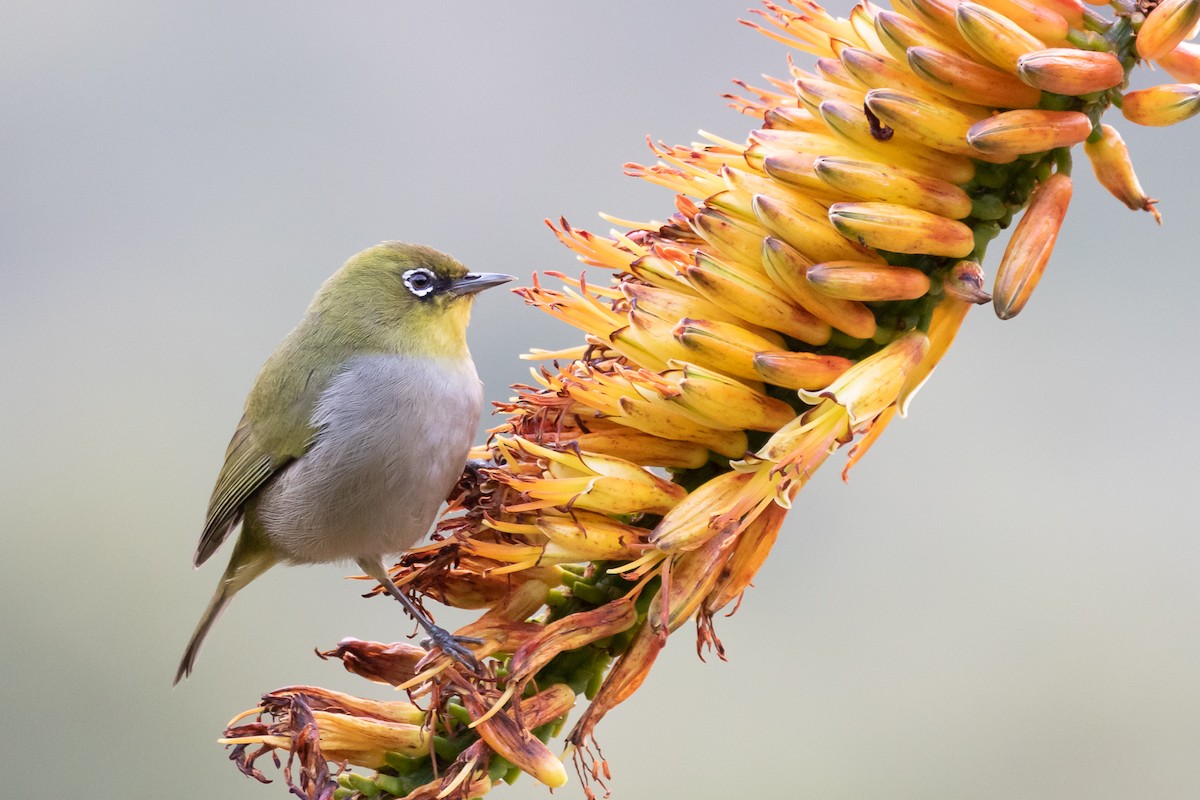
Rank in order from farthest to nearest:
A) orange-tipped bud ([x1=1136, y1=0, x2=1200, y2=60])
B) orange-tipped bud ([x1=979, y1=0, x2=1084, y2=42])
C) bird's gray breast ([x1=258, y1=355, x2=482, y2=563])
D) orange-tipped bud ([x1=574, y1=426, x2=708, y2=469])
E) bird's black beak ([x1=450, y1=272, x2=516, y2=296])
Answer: bird's black beak ([x1=450, y1=272, x2=516, y2=296]) < bird's gray breast ([x1=258, y1=355, x2=482, y2=563]) < orange-tipped bud ([x1=574, y1=426, x2=708, y2=469]) < orange-tipped bud ([x1=979, y1=0, x2=1084, y2=42]) < orange-tipped bud ([x1=1136, y1=0, x2=1200, y2=60])

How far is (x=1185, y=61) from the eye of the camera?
2910 mm

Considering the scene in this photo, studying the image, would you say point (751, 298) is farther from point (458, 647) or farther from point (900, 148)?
point (458, 647)

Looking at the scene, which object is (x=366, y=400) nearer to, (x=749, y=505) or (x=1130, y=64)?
(x=749, y=505)

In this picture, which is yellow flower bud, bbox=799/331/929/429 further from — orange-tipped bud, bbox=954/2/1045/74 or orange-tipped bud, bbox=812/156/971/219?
orange-tipped bud, bbox=954/2/1045/74

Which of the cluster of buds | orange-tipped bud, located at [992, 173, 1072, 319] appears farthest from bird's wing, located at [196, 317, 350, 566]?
orange-tipped bud, located at [992, 173, 1072, 319]

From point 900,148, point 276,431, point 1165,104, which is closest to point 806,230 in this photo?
point 900,148

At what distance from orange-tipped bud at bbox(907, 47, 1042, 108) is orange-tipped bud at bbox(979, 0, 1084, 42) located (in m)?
0.10

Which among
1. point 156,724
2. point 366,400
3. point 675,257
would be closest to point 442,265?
point 366,400

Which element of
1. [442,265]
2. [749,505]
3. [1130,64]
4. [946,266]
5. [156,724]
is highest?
[1130,64]

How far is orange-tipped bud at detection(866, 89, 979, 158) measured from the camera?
9.38 ft

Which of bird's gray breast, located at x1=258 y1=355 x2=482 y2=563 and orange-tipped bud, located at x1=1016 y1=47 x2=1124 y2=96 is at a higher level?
orange-tipped bud, located at x1=1016 y1=47 x2=1124 y2=96

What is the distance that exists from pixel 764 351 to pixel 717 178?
1.48ft

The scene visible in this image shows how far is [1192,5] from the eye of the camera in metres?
2.64

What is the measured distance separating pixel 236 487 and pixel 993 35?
12.5 feet
